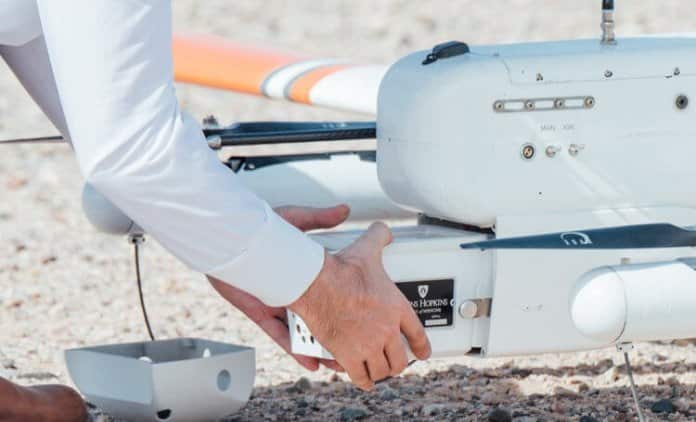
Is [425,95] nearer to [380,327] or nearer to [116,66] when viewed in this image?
[380,327]

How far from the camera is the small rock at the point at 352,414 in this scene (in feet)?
12.8

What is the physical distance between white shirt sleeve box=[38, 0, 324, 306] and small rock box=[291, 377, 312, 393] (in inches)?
53.6

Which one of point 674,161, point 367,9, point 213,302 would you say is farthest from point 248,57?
point 367,9

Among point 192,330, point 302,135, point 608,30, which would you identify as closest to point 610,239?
point 608,30

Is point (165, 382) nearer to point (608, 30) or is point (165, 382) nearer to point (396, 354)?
point (396, 354)

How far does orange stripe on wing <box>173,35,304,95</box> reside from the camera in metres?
4.96

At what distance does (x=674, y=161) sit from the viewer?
329 centimetres

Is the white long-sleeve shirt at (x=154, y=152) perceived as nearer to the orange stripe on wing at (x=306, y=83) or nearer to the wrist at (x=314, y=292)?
the wrist at (x=314, y=292)

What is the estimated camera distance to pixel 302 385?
166 inches

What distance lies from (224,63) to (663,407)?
197 centimetres

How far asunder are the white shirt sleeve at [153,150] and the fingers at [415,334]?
0.92 ft

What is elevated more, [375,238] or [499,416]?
[375,238]

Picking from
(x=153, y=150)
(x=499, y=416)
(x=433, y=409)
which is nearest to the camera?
(x=153, y=150)

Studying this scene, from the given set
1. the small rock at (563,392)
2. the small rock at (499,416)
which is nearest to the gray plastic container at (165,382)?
the small rock at (499,416)
